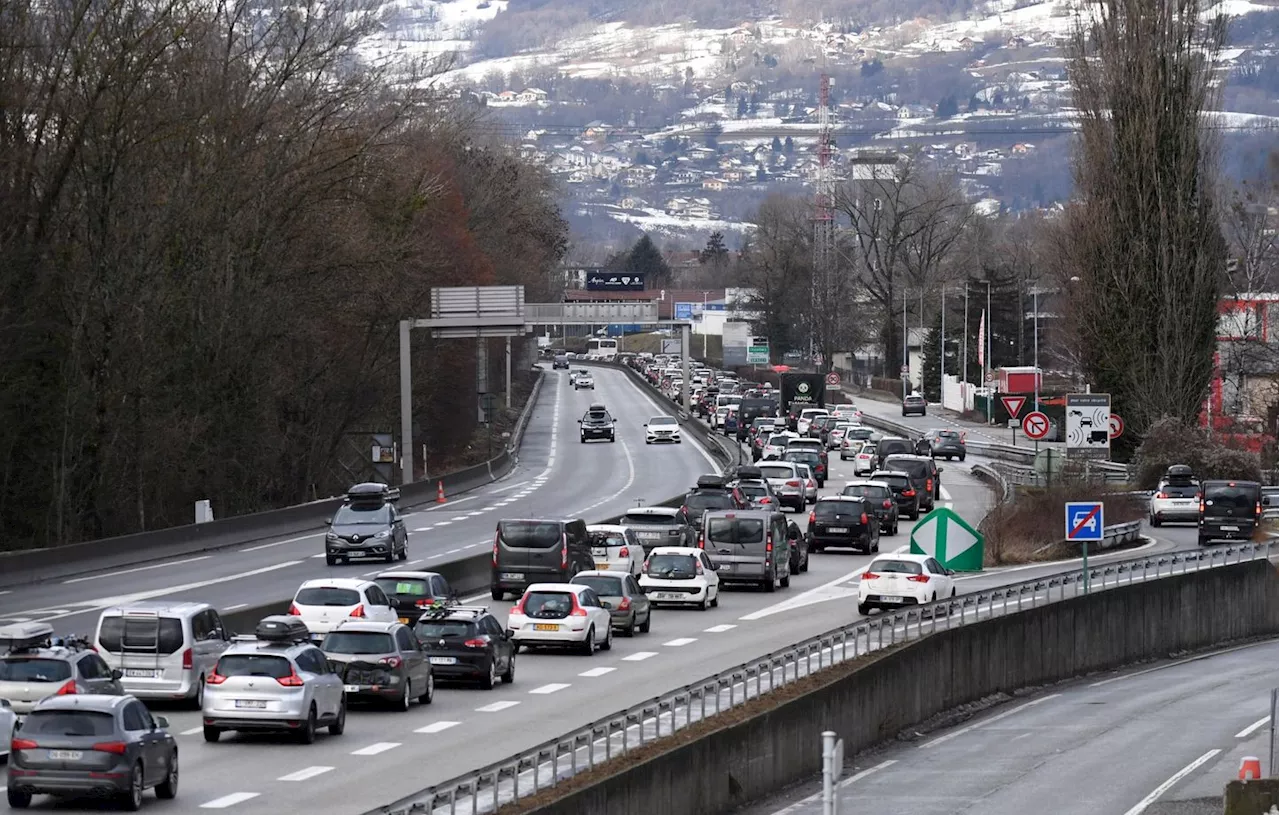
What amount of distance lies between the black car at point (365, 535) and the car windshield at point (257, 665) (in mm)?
24921

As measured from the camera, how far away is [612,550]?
46.2m

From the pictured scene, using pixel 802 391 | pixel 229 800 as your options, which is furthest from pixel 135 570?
pixel 802 391

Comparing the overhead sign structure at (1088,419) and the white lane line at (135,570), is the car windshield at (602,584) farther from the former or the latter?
the overhead sign structure at (1088,419)

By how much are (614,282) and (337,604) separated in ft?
465

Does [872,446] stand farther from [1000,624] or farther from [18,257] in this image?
[1000,624]

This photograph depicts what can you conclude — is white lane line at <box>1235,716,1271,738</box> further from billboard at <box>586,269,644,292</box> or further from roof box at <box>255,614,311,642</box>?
billboard at <box>586,269,644,292</box>

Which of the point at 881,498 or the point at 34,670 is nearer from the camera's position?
the point at 34,670

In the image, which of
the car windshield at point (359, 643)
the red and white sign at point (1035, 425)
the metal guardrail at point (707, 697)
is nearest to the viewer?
the metal guardrail at point (707, 697)

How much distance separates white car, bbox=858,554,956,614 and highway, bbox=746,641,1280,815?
10.2 ft

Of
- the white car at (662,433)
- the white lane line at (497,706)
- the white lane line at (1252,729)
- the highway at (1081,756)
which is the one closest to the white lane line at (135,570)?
the white lane line at (497,706)

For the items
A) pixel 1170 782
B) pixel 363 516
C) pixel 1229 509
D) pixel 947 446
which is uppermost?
pixel 363 516

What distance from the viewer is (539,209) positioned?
14950 centimetres

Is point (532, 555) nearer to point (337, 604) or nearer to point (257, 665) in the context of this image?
point (337, 604)

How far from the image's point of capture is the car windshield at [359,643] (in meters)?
27.5
